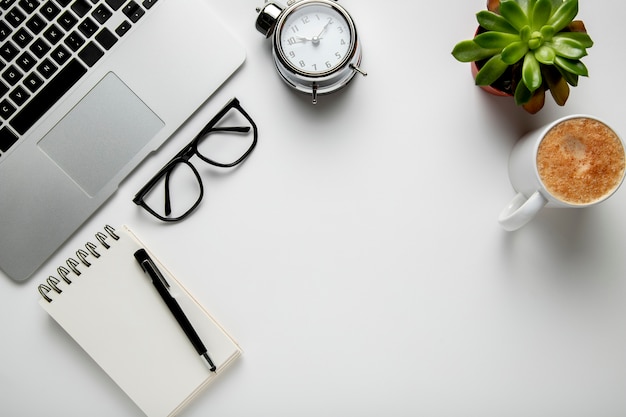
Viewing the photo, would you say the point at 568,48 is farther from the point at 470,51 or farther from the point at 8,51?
the point at 8,51

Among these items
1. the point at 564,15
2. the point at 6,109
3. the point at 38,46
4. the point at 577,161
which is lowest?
the point at 6,109

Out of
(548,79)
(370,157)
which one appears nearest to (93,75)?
(370,157)

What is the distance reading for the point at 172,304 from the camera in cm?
85

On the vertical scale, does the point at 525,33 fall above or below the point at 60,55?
above

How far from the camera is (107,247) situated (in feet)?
2.83

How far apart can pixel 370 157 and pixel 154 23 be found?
0.40 meters

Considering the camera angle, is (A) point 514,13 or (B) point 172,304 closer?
(A) point 514,13

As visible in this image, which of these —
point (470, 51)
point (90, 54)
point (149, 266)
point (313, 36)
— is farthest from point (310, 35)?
point (149, 266)

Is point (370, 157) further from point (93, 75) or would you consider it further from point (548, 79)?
point (93, 75)

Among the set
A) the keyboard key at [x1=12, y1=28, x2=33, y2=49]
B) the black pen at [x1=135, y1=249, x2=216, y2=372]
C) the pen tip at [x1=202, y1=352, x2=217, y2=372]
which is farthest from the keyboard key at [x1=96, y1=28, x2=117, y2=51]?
the pen tip at [x1=202, y1=352, x2=217, y2=372]

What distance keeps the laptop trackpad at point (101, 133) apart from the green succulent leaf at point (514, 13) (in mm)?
536

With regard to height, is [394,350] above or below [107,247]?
above

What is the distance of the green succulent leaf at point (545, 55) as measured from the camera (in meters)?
0.70

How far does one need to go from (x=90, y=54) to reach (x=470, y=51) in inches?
22.5
